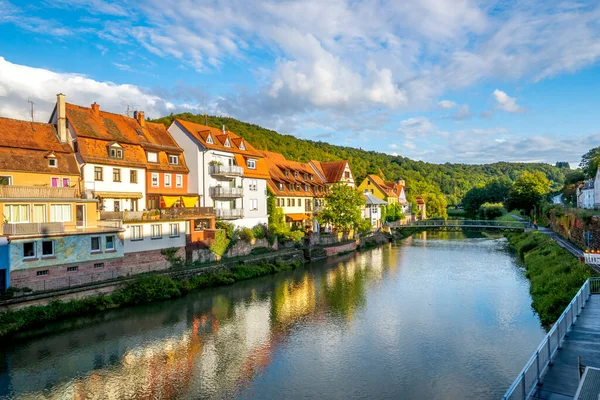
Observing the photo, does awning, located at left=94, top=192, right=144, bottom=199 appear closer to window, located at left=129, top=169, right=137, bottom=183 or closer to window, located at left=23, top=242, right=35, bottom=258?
window, located at left=129, top=169, right=137, bottom=183

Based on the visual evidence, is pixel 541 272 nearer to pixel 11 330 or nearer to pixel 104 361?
pixel 104 361

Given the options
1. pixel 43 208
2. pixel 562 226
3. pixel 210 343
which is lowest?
pixel 210 343

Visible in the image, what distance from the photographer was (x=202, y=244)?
33000 millimetres

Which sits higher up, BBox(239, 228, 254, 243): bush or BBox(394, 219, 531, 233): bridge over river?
BBox(239, 228, 254, 243): bush

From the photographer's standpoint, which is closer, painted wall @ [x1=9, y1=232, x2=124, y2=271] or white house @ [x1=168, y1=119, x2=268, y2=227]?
painted wall @ [x1=9, y1=232, x2=124, y2=271]

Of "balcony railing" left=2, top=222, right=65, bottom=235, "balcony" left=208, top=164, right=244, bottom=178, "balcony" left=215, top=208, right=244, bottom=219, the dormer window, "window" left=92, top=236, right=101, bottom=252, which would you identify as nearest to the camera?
"balcony railing" left=2, top=222, right=65, bottom=235

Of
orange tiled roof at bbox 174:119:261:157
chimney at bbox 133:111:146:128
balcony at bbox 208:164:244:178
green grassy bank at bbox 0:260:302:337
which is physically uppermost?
chimney at bbox 133:111:146:128

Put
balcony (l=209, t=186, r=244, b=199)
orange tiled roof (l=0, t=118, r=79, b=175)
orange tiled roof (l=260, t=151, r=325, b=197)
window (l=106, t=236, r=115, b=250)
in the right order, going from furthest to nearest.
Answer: orange tiled roof (l=260, t=151, r=325, b=197), balcony (l=209, t=186, r=244, b=199), window (l=106, t=236, r=115, b=250), orange tiled roof (l=0, t=118, r=79, b=175)

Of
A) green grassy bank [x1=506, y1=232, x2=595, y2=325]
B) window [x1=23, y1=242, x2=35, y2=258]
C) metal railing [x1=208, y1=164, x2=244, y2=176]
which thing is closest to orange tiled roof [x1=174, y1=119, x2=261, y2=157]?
metal railing [x1=208, y1=164, x2=244, y2=176]

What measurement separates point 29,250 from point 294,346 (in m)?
15.7

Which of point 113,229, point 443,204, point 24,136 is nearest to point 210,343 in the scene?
point 113,229

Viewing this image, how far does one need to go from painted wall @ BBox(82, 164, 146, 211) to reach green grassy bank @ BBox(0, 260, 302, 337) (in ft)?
21.5

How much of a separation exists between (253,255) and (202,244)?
5.32 m

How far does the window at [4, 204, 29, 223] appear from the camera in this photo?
22484 millimetres
